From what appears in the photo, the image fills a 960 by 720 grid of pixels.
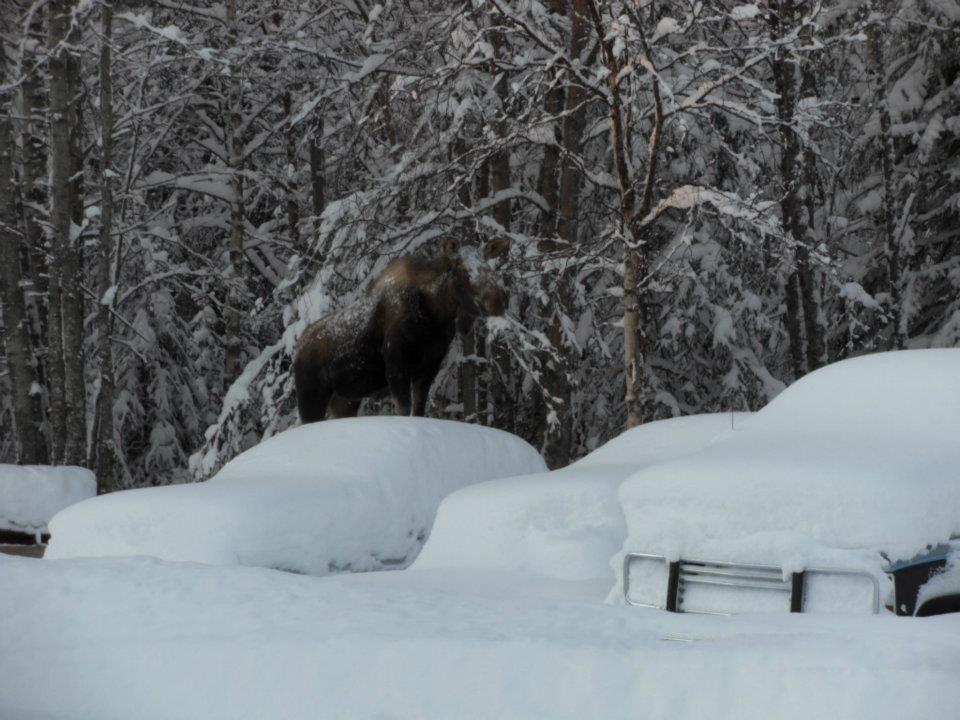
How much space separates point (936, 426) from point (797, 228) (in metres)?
9.60

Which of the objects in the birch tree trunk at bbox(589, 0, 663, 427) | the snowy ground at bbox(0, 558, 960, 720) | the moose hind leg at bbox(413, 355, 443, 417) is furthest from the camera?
the birch tree trunk at bbox(589, 0, 663, 427)

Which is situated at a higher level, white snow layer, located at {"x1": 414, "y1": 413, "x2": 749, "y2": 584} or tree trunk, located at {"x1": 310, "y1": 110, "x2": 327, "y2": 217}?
tree trunk, located at {"x1": 310, "y1": 110, "x2": 327, "y2": 217}

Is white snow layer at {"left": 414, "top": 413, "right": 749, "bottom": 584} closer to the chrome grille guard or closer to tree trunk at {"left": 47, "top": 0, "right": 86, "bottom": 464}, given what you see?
the chrome grille guard

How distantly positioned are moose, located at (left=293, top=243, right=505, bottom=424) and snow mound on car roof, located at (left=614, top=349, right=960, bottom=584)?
4.35m

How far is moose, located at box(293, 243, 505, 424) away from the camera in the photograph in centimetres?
989

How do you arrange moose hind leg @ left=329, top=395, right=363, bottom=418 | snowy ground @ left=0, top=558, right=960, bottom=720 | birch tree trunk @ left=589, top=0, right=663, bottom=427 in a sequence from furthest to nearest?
moose hind leg @ left=329, top=395, right=363, bottom=418 → birch tree trunk @ left=589, top=0, right=663, bottom=427 → snowy ground @ left=0, top=558, right=960, bottom=720

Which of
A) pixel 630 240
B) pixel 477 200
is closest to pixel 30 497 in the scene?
pixel 630 240

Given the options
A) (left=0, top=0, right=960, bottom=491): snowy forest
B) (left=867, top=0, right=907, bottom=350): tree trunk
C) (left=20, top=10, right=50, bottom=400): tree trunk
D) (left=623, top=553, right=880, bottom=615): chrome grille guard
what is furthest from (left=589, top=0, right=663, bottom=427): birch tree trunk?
(left=20, top=10, right=50, bottom=400): tree trunk

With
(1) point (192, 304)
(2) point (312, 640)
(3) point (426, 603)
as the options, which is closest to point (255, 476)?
(3) point (426, 603)

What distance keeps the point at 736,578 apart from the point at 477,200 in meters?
11.3

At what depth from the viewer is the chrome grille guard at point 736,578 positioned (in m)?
4.60

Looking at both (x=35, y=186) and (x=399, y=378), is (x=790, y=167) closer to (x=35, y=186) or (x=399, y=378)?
(x=399, y=378)

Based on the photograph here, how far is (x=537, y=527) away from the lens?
6.38 metres

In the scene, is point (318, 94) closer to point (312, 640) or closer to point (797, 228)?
point (797, 228)
